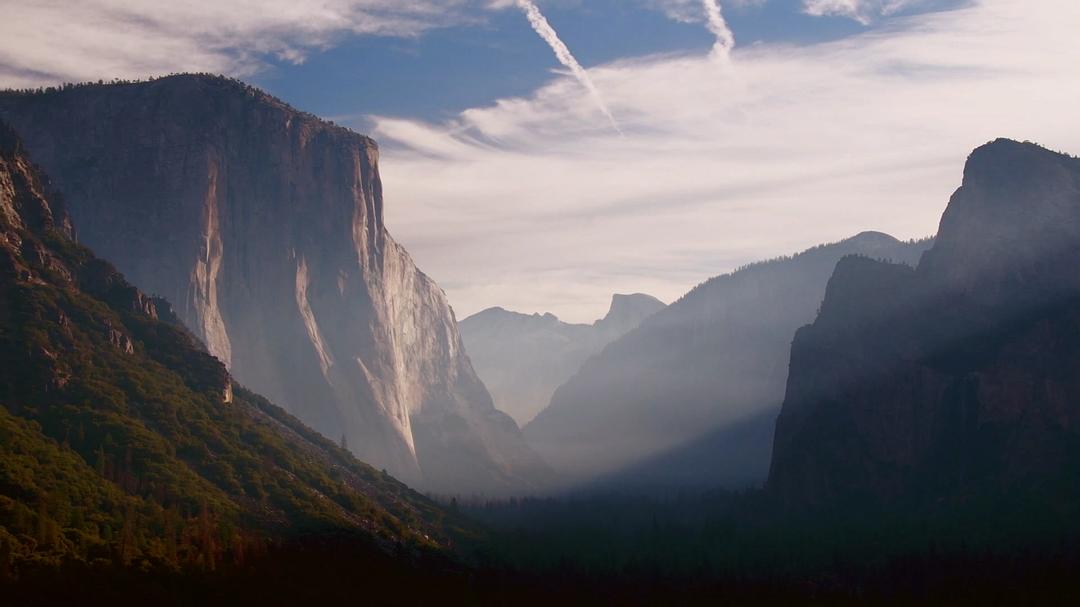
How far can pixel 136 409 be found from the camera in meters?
192

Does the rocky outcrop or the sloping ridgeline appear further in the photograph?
the rocky outcrop

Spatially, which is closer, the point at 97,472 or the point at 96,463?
the point at 97,472

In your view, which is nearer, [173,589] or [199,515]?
[173,589]

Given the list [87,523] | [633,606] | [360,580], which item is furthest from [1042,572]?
[87,523]

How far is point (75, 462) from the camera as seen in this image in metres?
162

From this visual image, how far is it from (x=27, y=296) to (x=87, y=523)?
5478 cm

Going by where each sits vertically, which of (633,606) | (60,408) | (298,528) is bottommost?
(633,606)

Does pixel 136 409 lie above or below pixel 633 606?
above

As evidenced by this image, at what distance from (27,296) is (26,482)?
5146 cm

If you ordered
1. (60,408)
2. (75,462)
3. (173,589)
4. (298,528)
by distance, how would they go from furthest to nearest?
(298,528) → (60,408) → (75,462) → (173,589)

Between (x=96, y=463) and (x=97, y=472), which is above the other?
(x=96, y=463)

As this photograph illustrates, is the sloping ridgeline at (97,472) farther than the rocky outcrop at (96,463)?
No

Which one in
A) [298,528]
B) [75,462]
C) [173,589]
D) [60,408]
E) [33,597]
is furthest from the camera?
[298,528]

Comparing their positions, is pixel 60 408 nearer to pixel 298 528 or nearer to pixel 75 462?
pixel 75 462
